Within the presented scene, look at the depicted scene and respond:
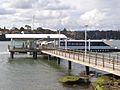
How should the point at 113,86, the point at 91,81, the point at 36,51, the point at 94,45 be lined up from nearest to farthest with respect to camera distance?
the point at 113,86 → the point at 91,81 → the point at 36,51 → the point at 94,45

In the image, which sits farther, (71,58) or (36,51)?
(36,51)

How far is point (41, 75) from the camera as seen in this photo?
4534cm

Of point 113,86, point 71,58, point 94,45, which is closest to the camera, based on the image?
point 113,86

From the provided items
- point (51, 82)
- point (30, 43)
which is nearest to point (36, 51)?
point (30, 43)

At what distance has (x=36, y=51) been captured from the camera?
240 feet

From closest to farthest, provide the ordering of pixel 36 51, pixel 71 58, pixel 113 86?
pixel 113 86
pixel 71 58
pixel 36 51

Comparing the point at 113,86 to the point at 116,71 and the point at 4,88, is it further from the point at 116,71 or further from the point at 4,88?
the point at 4,88

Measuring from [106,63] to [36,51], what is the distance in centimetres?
3765

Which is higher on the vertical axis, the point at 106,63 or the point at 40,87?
the point at 106,63

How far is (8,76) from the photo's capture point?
146 ft

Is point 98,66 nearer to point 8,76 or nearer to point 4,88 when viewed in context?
point 4,88

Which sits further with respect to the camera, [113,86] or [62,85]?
[62,85]

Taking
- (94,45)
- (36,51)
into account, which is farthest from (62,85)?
(94,45)

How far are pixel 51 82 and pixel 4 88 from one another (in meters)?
6.07
